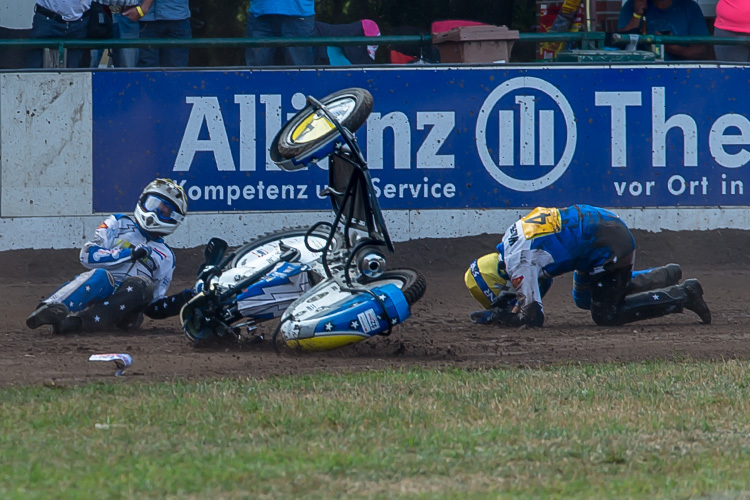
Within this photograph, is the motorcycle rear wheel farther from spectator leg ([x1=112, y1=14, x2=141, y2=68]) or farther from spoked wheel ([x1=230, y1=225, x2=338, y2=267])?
spectator leg ([x1=112, y1=14, x2=141, y2=68])

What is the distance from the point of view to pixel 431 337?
8336 millimetres

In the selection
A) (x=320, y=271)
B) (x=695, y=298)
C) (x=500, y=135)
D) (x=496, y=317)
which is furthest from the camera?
(x=500, y=135)

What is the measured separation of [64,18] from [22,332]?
13.6 ft

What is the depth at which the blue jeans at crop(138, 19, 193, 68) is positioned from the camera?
11844 mm

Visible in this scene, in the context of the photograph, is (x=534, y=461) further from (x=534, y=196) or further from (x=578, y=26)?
(x=578, y=26)

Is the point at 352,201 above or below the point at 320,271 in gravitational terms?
above

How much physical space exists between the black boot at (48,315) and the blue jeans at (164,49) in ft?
14.2

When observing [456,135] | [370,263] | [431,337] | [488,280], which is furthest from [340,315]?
[456,135]

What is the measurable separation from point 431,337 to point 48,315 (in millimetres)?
2803

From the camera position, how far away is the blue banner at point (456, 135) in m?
11.2

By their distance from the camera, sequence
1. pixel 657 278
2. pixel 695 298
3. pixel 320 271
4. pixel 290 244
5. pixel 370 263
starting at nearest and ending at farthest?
1. pixel 370 263
2. pixel 320 271
3. pixel 290 244
4. pixel 695 298
5. pixel 657 278

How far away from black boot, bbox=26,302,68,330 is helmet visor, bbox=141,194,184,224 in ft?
3.23

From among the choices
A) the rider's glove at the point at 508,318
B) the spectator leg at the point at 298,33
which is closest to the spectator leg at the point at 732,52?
the spectator leg at the point at 298,33

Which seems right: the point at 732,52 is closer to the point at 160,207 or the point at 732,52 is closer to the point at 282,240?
the point at 282,240
